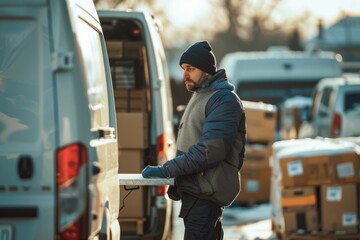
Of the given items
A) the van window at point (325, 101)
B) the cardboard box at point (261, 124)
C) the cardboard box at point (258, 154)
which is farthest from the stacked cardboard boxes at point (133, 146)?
the van window at point (325, 101)

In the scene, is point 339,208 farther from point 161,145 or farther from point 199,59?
point 199,59

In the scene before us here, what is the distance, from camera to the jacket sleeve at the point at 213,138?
693 centimetres

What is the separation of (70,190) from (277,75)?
1489 centimetres

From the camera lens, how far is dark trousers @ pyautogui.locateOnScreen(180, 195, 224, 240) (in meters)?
7.09

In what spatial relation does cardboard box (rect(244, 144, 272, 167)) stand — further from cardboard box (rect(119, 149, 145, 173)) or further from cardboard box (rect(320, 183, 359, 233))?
cardboard box (rect(119, 149, 145, 173))

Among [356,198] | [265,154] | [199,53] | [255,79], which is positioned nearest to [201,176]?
[199,53]

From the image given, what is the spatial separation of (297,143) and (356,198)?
103 cm

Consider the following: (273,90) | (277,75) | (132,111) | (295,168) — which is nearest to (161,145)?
(132,111)

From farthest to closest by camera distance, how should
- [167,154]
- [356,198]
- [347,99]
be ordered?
[347,99], [356,198], [167,154]

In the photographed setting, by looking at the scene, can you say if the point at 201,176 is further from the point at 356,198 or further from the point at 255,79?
the point at 255,79

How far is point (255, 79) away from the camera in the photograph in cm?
2008

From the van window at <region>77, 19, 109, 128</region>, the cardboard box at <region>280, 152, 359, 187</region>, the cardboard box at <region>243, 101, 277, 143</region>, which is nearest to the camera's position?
the van window at <region>77, 19, 109, 128</region>

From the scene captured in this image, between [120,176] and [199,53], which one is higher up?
[199,53]

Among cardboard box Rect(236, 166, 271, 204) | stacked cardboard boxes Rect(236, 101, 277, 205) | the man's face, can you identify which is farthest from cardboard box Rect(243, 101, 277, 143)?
the man's face
